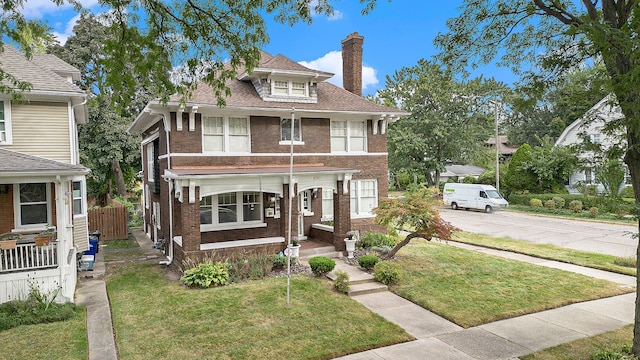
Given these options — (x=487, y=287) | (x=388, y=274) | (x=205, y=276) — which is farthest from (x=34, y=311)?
(x=487, y=287)

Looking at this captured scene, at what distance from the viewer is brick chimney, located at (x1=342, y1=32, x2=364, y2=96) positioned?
1884 centimetres

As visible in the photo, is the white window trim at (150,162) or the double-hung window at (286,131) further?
the white window trim at (150,162)

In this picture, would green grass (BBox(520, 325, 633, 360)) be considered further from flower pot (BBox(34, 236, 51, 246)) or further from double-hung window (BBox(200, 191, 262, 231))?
flower pot (BBox(34, 236, 51, 246))

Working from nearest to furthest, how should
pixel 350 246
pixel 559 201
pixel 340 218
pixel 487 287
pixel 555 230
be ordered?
pixel 487 287 < pixel 350 246 < pixel 340 218 < pixel 555 230 < pixel 559 201

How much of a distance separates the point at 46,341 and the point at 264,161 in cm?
938

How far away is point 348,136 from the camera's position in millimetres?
17438

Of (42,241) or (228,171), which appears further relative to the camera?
(228,171)

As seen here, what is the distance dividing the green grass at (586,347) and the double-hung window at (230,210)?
10837 mm

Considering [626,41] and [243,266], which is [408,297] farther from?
[626,41]

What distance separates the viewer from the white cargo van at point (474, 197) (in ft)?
103

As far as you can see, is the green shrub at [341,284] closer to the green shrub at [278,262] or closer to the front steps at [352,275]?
the front steps at [352,275]

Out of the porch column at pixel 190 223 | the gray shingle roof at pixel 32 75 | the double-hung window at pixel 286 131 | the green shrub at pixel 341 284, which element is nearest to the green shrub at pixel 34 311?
the porch column at pixel 190 223

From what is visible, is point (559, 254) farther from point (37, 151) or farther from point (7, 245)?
point (37, 151)

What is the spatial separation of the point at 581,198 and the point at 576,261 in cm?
1857
